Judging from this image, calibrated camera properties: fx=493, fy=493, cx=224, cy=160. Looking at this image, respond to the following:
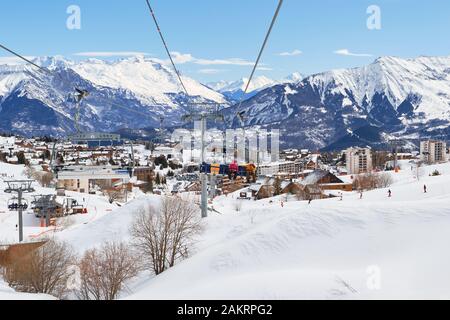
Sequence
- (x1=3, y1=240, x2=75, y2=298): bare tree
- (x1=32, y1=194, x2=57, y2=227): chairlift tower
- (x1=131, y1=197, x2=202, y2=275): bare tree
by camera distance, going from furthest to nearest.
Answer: (x1=32, y1=194, x2=57, y2=227): chairlift tower
(x1=131, y1=197, x2=202, y2=275): bare tree
(x1=3, y1=240, x2=75, y2=298): bare tree

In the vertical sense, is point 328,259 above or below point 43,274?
above

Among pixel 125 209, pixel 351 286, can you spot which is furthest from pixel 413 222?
pixel 125 209

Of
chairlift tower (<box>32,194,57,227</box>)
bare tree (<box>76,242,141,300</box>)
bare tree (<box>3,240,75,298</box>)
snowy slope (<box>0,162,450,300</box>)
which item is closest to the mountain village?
chairlift tower (<box>32,194,57,227</box>)

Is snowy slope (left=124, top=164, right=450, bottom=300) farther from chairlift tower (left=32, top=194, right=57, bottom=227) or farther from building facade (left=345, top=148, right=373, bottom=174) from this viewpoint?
building facade (left=345, top=148, right=373, bottom=174)

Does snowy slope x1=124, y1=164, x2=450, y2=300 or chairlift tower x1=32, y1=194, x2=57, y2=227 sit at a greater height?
snowy slope x1=124, y1=164, x2=450, y2=300

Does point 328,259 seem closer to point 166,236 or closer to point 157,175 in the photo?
point 166,236

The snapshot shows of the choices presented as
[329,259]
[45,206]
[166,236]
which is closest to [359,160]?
[45,206]
